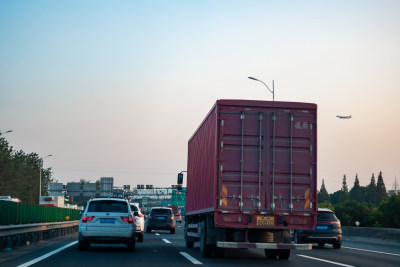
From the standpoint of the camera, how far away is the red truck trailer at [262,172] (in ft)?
49.1

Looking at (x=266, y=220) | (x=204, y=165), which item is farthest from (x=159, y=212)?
(x=266, y=220)

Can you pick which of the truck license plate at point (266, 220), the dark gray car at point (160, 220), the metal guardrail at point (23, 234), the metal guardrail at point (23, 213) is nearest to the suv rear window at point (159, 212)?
the dark gray car at point (160, 220)

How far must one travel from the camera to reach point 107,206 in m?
18.9

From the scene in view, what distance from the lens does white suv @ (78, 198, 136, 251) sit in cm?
1829

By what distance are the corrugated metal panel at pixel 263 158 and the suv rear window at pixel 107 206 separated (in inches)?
170

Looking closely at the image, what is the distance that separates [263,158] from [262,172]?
1.13 ft

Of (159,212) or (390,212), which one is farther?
(390,212)

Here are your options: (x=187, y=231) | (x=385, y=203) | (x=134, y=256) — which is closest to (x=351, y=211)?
(x=385, y=203)

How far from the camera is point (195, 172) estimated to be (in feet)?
68.7

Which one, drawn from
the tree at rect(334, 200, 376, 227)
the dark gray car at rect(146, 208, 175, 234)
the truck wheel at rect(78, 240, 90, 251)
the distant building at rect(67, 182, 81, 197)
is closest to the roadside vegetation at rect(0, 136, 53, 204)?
the distant building at rect(67, 182, 81, 197)

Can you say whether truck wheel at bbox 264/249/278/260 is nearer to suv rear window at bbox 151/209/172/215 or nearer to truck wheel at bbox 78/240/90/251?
truck wheel at bbox 78/240/90/251

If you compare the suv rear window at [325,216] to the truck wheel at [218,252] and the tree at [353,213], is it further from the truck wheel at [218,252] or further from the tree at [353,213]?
the tree at [353,213]

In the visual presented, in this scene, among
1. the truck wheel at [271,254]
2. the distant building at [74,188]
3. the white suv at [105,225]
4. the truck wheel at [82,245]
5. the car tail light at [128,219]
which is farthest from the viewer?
the distant building at [74,188]

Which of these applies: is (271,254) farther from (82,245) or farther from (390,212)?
(390,212)
